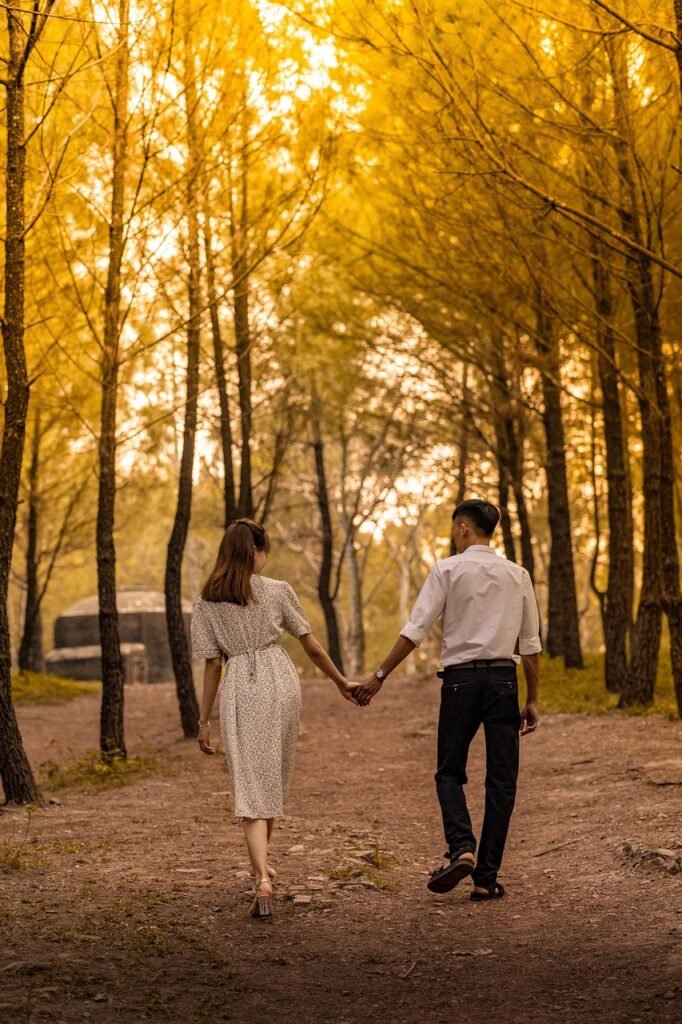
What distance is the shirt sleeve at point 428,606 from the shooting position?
5.95 metres

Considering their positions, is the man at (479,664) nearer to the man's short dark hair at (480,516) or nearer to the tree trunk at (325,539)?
the man's short dark hair at (480,516)

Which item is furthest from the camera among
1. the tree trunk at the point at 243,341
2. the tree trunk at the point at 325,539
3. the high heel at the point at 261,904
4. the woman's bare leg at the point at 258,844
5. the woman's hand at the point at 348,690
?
the tree trunk at the point at 325,539

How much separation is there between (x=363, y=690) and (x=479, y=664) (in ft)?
2.28

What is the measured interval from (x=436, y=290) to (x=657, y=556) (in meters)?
5.21

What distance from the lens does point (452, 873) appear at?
5.84m

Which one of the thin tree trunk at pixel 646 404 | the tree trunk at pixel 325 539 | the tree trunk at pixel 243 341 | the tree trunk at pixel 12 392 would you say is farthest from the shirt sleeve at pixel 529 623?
the tree trunk at pixel 325 539

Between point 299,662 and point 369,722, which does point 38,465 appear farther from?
point 299,662

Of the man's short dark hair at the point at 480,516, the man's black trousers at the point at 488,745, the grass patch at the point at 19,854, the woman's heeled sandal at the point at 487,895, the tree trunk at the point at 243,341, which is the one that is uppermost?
the tree trunk at the point at 243,341

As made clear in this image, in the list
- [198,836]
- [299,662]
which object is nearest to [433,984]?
[198,836]

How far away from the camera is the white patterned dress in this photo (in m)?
5.98

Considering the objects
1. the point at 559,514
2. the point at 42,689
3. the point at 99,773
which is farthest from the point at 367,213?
the point at 42,689

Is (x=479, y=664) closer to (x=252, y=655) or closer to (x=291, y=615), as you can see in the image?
(x=291, y=615)

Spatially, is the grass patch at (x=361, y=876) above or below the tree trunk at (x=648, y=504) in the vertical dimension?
below

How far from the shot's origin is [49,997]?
174 inches
